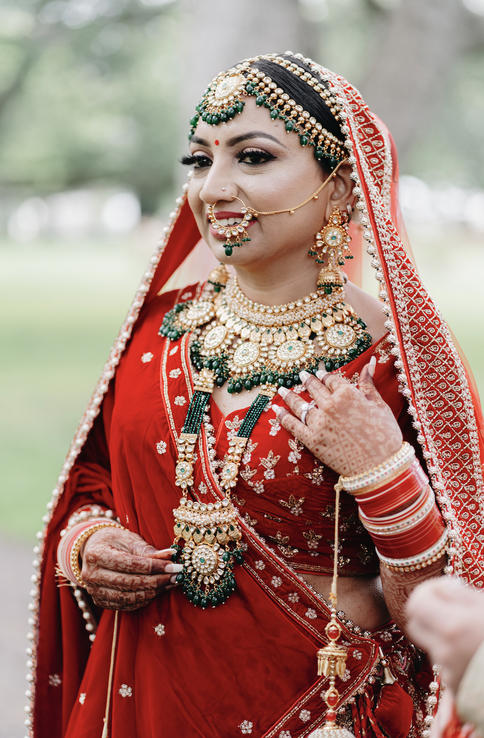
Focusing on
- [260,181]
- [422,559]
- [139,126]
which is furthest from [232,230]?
[139,126]

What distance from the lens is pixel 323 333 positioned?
180cm

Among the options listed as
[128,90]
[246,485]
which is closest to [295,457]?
[246,485]

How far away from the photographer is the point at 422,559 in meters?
1.56

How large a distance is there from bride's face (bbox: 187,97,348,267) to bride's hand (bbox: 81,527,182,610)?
733 millimetres

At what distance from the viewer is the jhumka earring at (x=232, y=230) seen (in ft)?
5.61

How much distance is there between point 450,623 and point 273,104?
4.07 feet

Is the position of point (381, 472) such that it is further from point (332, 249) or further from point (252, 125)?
point (252, 125)

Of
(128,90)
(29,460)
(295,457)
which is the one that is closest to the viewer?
(295,457)

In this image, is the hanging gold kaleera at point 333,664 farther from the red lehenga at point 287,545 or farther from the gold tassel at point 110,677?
the gold tassel at point 110,677

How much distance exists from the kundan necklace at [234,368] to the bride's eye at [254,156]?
347 mm

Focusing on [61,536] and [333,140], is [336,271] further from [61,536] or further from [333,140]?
[61,536]

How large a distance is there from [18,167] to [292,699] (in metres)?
20.5

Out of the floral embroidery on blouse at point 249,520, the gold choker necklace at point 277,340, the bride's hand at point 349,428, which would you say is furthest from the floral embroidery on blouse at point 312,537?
the gold choker necklace at point 277,340

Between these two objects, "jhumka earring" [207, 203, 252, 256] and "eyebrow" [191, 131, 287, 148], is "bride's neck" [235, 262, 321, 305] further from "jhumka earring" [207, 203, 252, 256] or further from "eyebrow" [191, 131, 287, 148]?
"eyebrow" [191, 131, 287, 148]
